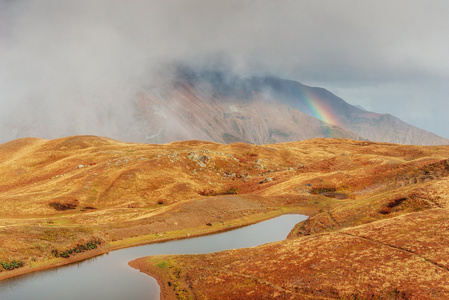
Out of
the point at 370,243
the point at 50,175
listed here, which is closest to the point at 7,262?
the point at 370,243

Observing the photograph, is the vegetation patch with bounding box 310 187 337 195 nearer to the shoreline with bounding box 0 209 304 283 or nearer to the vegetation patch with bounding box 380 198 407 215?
the shoreline with bounding box 0 209 304 283

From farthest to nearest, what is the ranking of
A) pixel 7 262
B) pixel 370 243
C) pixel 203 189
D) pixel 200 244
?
1. pixel 203 189
2. pixel 200 244
3. pixel 7 262
4. pixel 370 243

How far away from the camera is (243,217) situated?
76.4 meters

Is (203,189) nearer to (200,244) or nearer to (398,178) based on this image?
(200,244)

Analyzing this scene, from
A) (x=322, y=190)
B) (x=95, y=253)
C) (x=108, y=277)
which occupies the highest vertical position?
(x=322, y=190)

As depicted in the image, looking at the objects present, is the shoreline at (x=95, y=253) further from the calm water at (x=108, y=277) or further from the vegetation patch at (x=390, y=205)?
the vegetation patch at (x=390, y=205)

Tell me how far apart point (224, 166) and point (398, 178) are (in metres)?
66.1

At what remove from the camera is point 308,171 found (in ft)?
390

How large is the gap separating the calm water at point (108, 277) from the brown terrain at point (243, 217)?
8.23 feet

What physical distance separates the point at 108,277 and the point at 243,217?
4000 cm

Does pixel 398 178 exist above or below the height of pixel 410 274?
above

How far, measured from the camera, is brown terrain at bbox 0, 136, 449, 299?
3131 centimetres

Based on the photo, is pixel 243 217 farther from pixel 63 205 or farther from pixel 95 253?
pixel 63 205

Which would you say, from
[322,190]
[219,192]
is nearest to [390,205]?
[322,190]
